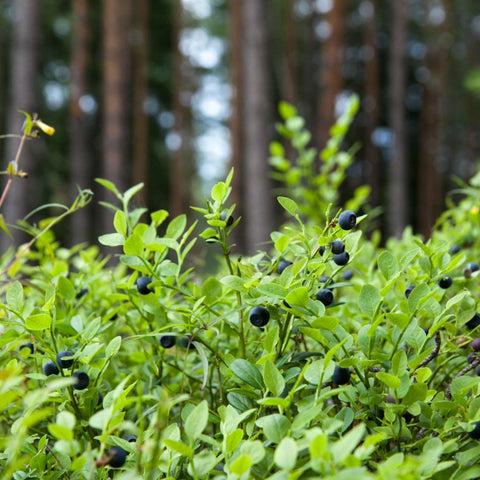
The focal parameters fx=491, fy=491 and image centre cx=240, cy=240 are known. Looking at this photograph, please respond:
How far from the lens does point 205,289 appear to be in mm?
861

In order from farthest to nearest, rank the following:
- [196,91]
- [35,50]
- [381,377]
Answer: [196,91], [35,50], [381,377]

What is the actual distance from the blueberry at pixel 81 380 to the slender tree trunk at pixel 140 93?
11511 millimetres

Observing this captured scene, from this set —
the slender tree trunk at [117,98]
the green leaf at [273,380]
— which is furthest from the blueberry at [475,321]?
the slender tree trunk at [117,98]

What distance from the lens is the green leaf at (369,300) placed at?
0.78 meters

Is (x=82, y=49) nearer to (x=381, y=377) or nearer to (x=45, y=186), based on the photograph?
(x=45, y=186)

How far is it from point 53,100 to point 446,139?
1321cm

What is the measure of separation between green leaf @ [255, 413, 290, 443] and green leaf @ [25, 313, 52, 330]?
36 cm

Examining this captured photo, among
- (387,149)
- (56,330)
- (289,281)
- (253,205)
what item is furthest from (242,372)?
(387,149)

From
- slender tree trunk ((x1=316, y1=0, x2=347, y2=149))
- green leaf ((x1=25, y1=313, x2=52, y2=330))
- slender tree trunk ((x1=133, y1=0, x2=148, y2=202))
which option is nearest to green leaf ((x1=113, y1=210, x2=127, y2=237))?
green leaf ((x1=25, y1=313, x2=52, y2=330))

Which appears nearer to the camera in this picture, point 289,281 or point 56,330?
point 289,281

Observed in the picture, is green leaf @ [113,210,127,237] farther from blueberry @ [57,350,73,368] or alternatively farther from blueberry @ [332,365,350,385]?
blueberry @ [332,365,350,385]

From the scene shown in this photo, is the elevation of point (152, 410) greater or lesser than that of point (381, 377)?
lesser

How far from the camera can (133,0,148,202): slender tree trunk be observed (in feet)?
41.0

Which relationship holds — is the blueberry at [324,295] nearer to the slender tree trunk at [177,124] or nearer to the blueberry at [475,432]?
the blueberry at [475,432]
